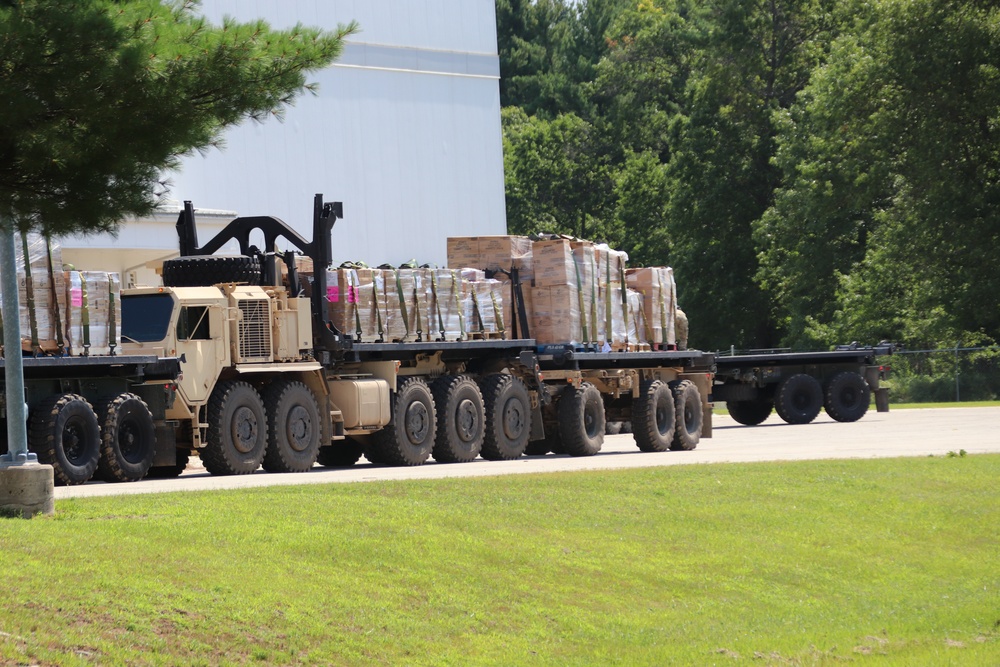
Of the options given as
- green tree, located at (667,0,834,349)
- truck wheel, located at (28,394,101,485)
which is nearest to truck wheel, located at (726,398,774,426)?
truck wheel, located at (28,394,101,485)

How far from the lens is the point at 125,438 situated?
2127 cm

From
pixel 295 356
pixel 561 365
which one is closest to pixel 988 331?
pixel 561 365

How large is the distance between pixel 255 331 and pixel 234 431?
168cm

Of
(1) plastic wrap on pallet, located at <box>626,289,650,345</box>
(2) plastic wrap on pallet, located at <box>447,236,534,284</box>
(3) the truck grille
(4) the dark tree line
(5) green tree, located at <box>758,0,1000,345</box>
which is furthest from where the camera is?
(4) the dark tree line

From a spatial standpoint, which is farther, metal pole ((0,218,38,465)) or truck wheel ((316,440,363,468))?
truck wheel ((316,440,363,468))

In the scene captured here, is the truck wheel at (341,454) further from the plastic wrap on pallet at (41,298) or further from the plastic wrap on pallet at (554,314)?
the plastic wrap on pallet at (41,298)

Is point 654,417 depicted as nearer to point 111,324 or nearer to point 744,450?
point 744,450

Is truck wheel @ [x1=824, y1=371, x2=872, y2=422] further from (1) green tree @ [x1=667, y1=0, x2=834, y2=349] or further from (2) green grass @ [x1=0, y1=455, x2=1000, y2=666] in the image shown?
(1) green tree @ [x1=667, y1=0, x2=834, y2=349]

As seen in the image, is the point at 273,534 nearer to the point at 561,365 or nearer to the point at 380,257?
the point at 561,365

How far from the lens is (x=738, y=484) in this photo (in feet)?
67.4

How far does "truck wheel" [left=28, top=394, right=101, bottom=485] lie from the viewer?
64.8 feet

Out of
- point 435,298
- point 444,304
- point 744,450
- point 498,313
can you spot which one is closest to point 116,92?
point 435,298

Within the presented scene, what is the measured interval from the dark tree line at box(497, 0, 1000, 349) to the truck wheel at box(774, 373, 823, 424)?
1592cm

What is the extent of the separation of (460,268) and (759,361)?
12.9 meters
